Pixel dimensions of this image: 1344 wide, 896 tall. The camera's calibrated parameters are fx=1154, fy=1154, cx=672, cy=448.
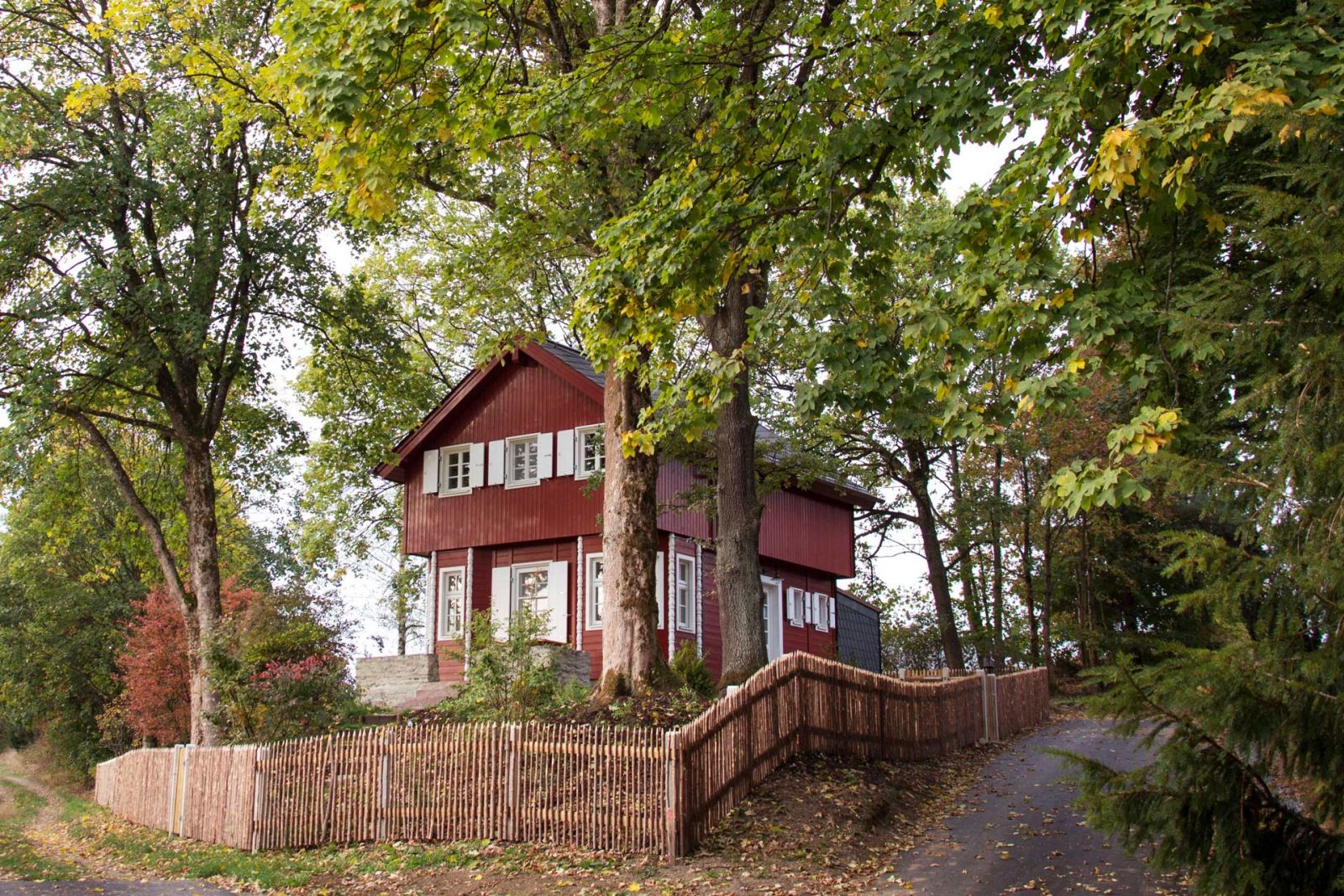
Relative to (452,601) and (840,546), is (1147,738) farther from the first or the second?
(840,546)

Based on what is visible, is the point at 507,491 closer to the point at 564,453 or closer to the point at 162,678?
the point at 564,453

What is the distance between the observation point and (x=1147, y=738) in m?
5.82

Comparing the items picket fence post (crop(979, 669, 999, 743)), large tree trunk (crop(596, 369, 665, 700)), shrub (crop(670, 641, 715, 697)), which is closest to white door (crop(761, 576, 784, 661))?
picket fence post (crop(979, 669, 999, 743))

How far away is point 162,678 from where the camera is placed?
25953 millimetres

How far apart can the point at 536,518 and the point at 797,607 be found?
26.9ft

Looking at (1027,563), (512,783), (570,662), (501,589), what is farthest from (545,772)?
(1027,563)

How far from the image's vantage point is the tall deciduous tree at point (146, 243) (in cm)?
2069

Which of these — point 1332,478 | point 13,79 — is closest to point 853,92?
point 1332,478

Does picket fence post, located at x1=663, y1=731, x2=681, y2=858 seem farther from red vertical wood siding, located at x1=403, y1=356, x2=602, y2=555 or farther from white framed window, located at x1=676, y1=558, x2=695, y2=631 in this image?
white framed window, located at x1=676, y1=558, x2=695, y2=631

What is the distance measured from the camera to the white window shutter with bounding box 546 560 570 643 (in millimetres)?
26375

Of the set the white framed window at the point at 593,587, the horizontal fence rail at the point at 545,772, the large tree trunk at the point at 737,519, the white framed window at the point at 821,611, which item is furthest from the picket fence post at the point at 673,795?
the white framed window at the point at 821,611

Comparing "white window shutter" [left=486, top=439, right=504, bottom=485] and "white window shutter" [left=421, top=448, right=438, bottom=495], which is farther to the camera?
"white window shutter" [left=421, top=448, right=438, bottom=495]

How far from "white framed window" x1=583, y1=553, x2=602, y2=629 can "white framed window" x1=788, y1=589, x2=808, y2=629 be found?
6479 millimetres

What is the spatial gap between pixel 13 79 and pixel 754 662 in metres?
18.0
